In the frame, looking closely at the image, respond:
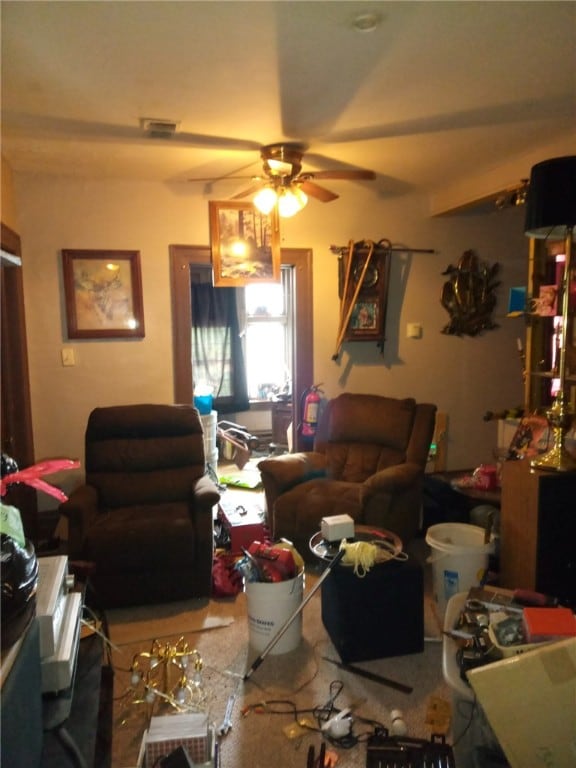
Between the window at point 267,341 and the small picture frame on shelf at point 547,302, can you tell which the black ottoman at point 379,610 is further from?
the window at point 267,341

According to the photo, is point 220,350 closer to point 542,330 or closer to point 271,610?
point 542,330

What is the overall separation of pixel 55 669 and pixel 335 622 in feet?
4.42

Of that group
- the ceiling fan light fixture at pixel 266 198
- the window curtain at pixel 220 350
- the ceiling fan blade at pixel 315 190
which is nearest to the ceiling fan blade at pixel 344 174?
the ceiling fan blade at pixel 315 190

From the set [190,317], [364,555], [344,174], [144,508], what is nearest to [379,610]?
[364,555]

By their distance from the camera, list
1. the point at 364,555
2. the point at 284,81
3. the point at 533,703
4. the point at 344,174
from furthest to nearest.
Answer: the point at 344,174 → the point at 364,555 → the point at 284,81 → the point at 533,703

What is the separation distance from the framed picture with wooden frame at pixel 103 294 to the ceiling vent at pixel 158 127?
111 cm

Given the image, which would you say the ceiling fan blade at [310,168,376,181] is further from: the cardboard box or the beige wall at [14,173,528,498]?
the cardboard box

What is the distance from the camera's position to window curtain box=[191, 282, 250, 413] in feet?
20.9

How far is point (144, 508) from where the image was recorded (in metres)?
3.07

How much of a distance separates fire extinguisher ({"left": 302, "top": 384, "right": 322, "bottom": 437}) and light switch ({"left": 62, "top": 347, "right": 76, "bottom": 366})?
69.1 inches

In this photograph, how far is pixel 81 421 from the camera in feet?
12.1

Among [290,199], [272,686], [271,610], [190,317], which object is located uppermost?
[290,199]

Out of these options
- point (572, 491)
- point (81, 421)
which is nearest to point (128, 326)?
point (81, 421)

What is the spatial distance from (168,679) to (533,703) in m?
1.51
